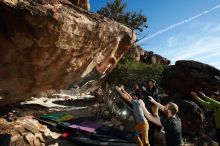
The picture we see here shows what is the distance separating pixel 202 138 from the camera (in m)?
14.3

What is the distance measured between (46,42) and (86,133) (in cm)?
513

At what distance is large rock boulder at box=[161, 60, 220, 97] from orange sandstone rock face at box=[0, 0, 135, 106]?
9.48 m

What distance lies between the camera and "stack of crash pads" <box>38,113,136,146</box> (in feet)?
33.4

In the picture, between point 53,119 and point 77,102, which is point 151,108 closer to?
point 53,119

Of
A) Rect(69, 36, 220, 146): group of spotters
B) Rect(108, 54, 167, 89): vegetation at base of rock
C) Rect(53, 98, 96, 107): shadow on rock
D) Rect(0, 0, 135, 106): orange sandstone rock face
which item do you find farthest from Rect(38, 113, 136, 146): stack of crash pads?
Rect(53, 98, 96, 107): shadow on rock

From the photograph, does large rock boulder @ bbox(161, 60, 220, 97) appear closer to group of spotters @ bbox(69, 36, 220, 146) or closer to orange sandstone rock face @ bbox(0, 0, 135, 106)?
group of spotters @ bbox(69, 36, 220, 146)

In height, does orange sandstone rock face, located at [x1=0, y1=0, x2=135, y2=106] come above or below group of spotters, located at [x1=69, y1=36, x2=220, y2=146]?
above

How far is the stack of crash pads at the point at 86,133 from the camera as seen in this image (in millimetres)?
10180

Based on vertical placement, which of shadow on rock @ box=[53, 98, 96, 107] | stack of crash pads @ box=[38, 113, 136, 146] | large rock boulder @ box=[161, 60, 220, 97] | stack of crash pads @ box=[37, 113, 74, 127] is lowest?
stack of crash pads @ box=[38, 113, 136, 146]

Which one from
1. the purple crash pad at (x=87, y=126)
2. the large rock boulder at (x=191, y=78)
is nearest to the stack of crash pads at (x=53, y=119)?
the purple crash pad at (x=87, y=126)

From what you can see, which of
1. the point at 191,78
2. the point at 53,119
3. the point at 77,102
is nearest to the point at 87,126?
the point at 53,119

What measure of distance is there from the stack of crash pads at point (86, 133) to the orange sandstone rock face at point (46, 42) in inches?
87.6

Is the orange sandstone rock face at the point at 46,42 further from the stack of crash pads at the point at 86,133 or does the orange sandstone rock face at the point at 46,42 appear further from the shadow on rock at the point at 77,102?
the shadow on rock at the point at 77,102

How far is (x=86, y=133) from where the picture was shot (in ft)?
36.0
